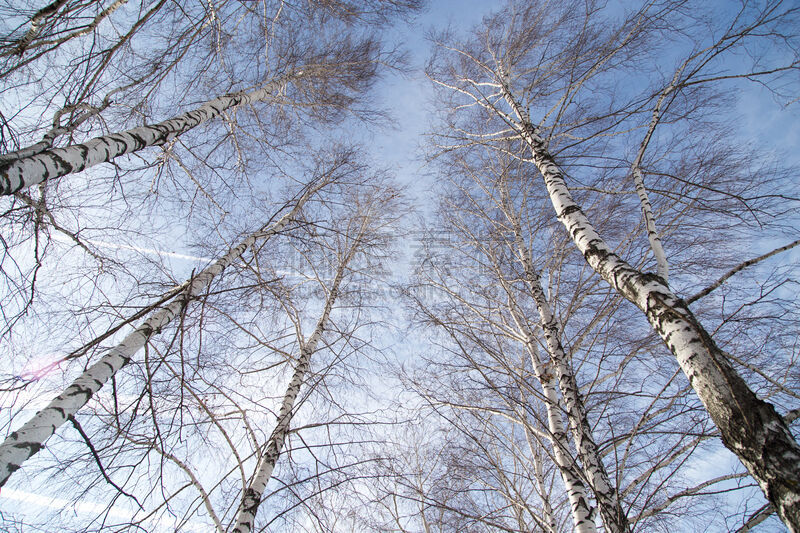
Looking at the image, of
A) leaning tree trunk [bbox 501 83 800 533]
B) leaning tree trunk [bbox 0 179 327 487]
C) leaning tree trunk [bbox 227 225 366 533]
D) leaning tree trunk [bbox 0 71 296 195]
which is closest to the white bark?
leaning tree trunk [bbox 501 83 800 533]

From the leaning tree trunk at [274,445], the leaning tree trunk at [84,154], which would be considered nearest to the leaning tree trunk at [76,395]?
the leaning tree trunk at [84,154]

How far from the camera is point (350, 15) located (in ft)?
15.1

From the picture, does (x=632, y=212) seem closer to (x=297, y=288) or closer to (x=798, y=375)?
(x=798, y=375)

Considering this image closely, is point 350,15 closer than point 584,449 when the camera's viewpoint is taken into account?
No

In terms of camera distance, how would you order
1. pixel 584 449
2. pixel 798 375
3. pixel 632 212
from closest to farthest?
1. pixel 584 449
2. pixel 798 375
3. pixel 632 212

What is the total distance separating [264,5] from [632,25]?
13.8 ft

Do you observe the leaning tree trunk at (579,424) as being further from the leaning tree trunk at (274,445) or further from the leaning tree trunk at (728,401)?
the leaning tree trunk at (274,445)

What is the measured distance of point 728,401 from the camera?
4.03ft

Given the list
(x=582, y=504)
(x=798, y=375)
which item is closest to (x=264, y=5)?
(x=582, y=504)

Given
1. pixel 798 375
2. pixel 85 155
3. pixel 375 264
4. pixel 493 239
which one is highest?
pixel 375 264

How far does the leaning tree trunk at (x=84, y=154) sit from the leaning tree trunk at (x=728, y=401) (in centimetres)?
314

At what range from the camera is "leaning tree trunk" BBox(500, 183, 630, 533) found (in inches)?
76.5

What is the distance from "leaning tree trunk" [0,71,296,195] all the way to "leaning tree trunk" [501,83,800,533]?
10.3ft

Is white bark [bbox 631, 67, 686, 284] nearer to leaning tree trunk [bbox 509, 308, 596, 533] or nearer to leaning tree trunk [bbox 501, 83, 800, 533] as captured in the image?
leaning tree trunk [bbox 501, 83, 800, 533]
